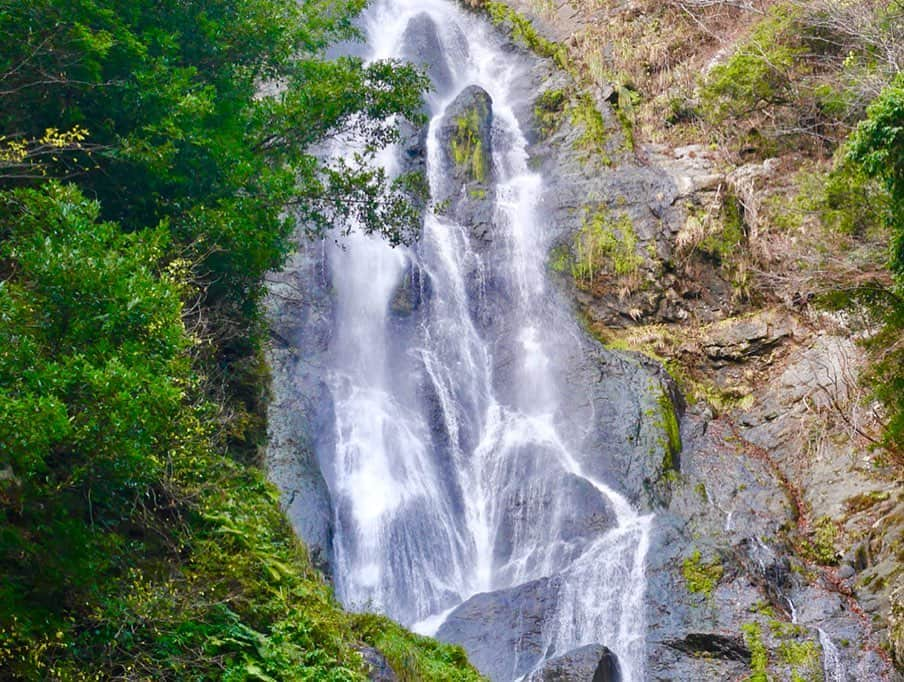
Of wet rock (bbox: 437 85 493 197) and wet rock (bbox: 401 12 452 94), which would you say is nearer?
wet rock (bbox: 437 85 493 197)

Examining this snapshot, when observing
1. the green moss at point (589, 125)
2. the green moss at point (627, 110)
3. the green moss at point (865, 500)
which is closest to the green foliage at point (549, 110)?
the green moss at point (589, 125)

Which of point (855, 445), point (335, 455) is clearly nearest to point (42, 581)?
point (335, 455)

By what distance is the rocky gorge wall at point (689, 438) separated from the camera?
13133mm

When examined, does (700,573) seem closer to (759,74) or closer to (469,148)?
(469,148)

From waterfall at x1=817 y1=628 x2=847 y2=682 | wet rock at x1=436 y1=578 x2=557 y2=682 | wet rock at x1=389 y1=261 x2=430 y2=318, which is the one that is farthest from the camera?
wet rock at x1=389 y1=261 x2=430 y2=318

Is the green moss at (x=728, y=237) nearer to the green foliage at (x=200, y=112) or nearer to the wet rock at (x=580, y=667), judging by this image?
the green foliage at (x=200, y=112)

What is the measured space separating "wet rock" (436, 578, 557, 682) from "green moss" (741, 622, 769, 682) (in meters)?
2.88

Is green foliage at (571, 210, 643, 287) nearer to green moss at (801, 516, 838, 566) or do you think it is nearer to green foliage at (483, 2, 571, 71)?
green moss at (801, 516, 838, 566)

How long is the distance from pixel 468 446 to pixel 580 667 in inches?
275

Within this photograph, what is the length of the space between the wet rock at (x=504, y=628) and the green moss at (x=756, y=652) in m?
2.88

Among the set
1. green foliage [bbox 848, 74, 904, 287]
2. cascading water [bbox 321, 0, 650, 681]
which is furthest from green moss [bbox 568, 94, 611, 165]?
green foliage [bbox 848, 74, 904, 287]

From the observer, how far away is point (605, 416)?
17.7 m

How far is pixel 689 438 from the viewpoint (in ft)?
57.8

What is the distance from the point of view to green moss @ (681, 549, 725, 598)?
45.2ft
